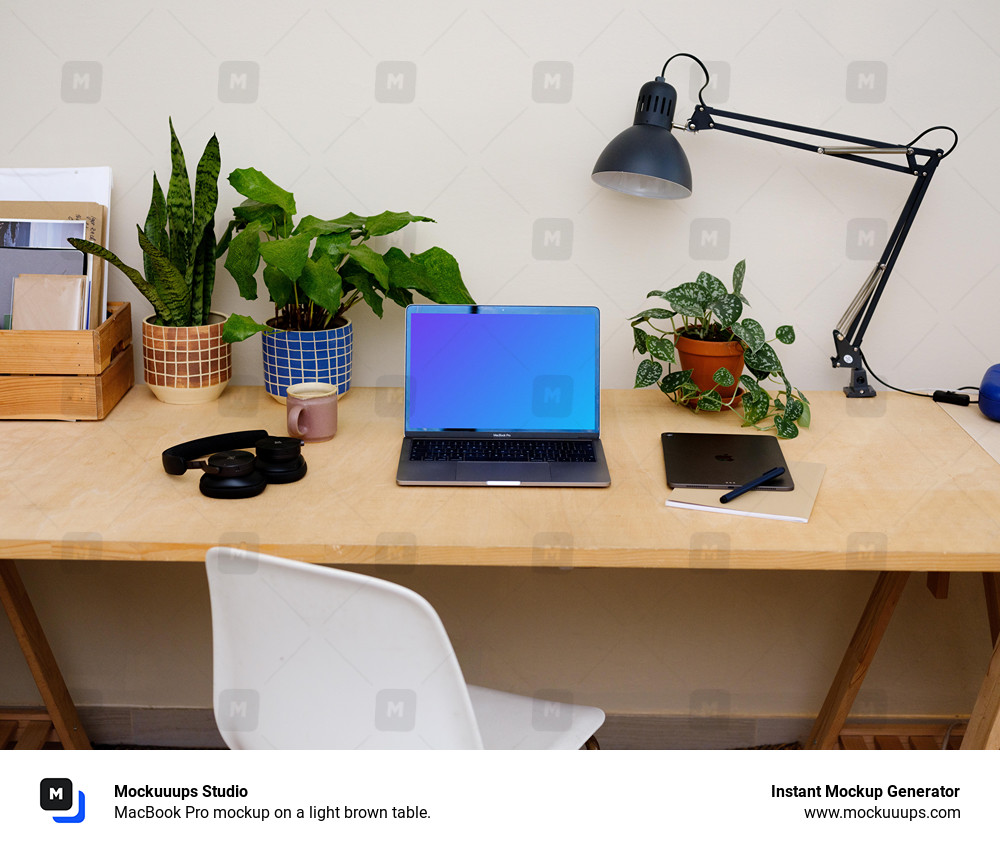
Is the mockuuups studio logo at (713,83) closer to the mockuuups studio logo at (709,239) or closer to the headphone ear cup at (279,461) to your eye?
the mockuuups studio logo at (709,239)

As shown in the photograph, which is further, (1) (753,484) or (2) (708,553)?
(1) (753,484)

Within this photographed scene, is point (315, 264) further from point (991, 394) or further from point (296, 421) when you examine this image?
point (991, 394)

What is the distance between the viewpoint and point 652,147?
1.56m

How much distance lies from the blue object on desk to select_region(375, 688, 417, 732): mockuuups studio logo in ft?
4.09

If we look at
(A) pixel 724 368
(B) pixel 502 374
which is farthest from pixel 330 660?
(A) pixel 724 368

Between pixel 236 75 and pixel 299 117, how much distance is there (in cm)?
14

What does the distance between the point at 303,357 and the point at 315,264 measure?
Result: 0.22m

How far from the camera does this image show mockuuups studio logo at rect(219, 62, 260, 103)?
1716mm

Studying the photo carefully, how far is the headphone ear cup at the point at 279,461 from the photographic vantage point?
1.37 metres

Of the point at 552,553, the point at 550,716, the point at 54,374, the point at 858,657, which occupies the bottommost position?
the point at 858,657

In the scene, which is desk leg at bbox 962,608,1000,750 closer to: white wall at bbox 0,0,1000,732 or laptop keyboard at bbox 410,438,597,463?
white wall at bbox 0,0,1000,732

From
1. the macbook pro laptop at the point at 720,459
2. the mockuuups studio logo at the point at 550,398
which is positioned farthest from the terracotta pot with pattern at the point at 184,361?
the macbook pro laptop at the point at 720,459

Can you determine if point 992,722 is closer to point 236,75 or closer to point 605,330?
point 605,330
